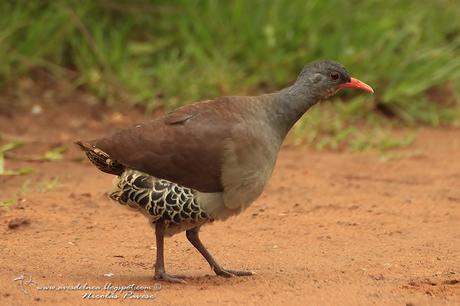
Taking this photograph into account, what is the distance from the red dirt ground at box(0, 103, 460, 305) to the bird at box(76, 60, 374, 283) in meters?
0.39

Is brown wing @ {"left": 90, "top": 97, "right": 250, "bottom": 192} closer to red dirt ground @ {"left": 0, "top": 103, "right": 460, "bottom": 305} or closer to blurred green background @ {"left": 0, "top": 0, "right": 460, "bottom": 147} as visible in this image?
red dirt ground @ {"left": 0, "top": 103, "right": 460, "bottom": 305}

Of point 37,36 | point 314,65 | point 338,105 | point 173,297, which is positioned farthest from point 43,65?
point 173,297

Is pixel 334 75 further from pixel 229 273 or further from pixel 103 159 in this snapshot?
pixel 103 159

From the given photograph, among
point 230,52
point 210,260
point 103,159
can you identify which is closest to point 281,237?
point 210,260

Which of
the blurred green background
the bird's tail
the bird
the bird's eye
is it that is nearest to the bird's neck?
the bird

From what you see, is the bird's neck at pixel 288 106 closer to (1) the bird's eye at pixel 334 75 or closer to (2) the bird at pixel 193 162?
(2) the bird at pixel 193 162

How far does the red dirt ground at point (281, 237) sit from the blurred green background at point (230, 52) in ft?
3.11

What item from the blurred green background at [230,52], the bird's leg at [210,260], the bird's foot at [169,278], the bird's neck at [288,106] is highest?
the blurred green background at [230,52]

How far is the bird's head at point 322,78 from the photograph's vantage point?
518 cm

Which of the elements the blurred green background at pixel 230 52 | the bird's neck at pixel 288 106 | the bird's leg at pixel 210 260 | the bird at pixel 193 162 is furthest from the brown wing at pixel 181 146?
the blurred green background at pixel 230 52

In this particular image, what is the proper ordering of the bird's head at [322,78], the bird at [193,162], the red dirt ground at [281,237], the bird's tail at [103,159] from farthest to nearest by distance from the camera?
the bird's head at [322,78] → the bird's tail at [103,159] → the bird at [193,162] → the red dirt ground at [281,237]

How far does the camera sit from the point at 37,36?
356 inches

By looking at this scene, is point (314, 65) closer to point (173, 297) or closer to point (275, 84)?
point (173, 297)

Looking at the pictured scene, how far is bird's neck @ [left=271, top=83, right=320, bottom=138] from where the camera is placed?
5.02 meters
